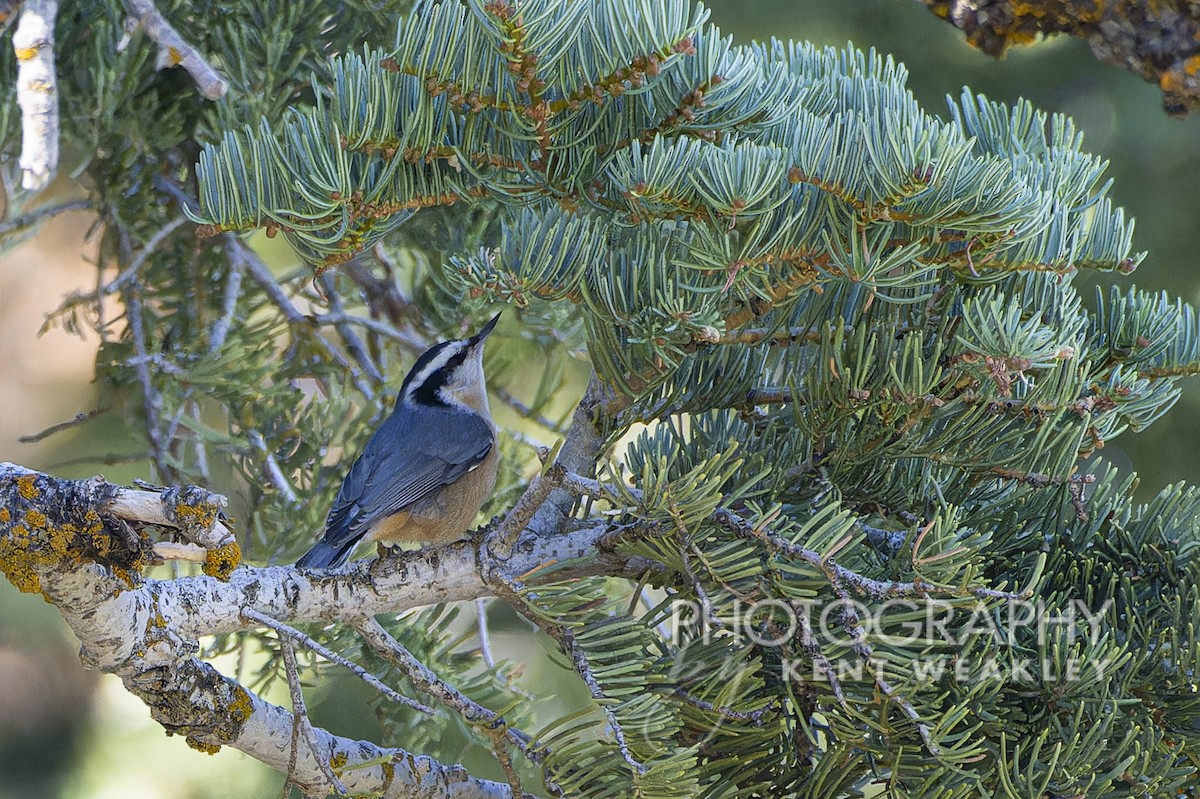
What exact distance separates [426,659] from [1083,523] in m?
1.13

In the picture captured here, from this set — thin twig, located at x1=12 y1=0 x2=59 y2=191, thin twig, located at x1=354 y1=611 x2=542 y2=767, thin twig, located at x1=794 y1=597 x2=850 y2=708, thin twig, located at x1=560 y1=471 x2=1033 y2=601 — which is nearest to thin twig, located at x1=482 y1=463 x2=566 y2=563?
thin twig, located at x1=560 y1=471 x2=1033 y2=601

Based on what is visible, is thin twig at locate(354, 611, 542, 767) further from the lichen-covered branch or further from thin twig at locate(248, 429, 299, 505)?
the lichen-covered branch

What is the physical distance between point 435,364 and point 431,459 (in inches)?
7.8

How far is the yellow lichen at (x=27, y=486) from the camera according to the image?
99 cm

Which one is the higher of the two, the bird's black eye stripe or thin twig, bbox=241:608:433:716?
thin twig, bbox=241:608:433:716

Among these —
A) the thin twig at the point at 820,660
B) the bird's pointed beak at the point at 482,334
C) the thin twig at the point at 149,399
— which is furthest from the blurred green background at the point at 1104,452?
the thin twig at the point at 820,660

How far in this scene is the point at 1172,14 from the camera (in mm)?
1632

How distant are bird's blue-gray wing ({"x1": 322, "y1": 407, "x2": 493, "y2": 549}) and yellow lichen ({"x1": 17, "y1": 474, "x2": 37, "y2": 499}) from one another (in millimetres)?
714

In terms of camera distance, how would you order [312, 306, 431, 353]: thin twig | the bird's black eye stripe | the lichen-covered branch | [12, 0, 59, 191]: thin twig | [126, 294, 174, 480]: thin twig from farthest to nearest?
the bird's black eye stripe
[312, 306, 431, 353]: thin twig
[126, 294, 174, 480]: thin twig
the lichen-covered branch
[12, 0, 59, 191]: thin twig

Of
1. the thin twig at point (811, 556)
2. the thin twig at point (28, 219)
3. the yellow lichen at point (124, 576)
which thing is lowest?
the yellow lichen at point (124, 576)

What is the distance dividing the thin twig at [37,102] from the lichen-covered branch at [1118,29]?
135cm

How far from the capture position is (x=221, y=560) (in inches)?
39.7

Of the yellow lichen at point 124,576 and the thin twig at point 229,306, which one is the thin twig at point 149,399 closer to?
the thin twig at point 229,306

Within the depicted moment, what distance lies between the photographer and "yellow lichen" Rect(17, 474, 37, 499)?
39.0 inches
